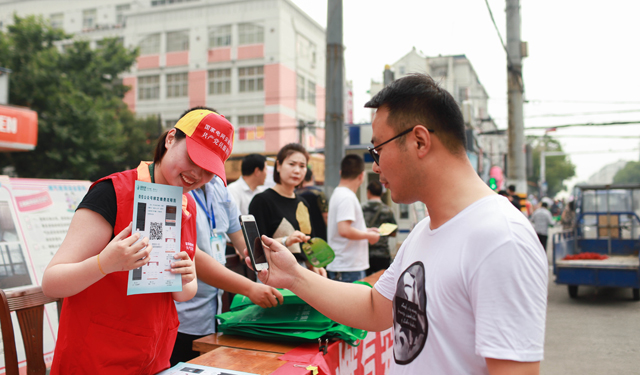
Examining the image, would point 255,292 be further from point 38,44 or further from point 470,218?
point 38,44

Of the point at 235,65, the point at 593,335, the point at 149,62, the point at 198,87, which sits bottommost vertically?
the point at 593,335

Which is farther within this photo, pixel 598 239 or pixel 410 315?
pixel 598 239

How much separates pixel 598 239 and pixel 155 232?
10.5m

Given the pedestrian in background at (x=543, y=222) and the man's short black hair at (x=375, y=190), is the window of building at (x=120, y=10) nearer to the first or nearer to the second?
the pedestrian in background at (x=543, y=222)

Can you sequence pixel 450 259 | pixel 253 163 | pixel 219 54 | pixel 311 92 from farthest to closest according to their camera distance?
pixel 311 92 → pixel 219 54 → pixel 253 163 → pixel 450 259

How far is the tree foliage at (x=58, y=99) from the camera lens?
19125 millimetres

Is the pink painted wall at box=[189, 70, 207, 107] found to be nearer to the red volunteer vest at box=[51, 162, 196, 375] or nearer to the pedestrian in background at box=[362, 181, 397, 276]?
the pedestrian in background at box=[362, 181, 397, 276]

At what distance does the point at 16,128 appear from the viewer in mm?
11164

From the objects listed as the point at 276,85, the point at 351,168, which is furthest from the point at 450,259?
the point at 276,85

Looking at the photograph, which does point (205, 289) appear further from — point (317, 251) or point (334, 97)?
point (334, 97)

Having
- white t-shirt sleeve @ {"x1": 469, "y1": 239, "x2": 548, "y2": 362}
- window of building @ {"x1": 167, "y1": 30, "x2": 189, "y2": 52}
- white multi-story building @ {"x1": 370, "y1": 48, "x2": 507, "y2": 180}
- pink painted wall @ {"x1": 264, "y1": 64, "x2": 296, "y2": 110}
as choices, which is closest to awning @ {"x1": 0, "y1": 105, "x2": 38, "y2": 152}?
white t-shirt sleeve @ {"x1": 469, "y1": 239, "x2": 548, "y2": 362}

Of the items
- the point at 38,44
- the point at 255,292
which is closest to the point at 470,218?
the point at 255,292

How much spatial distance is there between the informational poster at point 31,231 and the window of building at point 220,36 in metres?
29.4

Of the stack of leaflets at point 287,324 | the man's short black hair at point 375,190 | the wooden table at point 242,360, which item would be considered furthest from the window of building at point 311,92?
→ the wooden table at point 242,360
